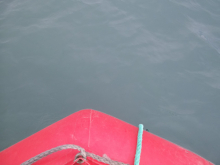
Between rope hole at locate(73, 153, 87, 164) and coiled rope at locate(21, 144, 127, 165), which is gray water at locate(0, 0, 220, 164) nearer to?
coiled rope at locate(21, 144, 127, 165)

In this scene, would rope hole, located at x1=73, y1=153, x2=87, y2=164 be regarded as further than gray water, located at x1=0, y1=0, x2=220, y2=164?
No

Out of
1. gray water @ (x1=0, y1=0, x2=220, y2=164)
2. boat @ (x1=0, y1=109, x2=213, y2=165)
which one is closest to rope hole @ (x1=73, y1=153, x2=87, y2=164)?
boat @ (x1=0, y1=109, x2=213, y2=165)

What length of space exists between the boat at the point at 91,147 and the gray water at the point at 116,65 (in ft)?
3.03

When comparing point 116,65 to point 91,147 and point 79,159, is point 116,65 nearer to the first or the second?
point 91,147

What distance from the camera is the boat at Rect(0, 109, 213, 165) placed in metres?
1.17

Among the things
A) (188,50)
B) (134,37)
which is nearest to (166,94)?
(188,50)

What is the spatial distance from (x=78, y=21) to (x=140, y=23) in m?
1.03

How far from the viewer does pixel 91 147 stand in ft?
4.05

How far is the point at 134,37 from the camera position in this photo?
3.00 m

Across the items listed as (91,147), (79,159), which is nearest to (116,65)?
(91,147)

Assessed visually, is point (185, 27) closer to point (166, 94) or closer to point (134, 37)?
point (134, 37)

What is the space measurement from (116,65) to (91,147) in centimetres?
162

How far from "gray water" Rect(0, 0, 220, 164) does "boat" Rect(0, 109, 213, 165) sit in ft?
3.03

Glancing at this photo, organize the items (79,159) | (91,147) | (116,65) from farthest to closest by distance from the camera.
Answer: (116,65) → (91,147) → (79,159)
